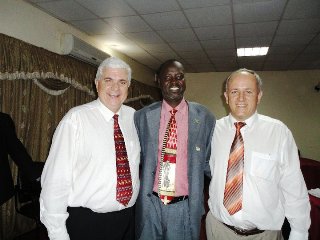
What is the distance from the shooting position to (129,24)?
473 centimetres

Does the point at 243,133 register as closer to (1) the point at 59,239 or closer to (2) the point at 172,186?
(2) the point at 172,186

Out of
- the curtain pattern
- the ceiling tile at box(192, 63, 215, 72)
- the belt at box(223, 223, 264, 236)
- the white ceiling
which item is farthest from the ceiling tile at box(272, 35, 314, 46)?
the belt at box(223, 223, 264, 236)

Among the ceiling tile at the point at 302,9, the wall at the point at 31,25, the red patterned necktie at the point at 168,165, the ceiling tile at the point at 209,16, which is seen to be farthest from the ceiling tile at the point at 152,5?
the red patterned necktie at the point at 168,165

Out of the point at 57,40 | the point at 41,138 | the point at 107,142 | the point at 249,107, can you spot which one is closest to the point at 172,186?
the point at 107,142

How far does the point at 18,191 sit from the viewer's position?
3.38 m

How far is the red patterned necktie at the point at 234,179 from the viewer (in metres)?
1.70

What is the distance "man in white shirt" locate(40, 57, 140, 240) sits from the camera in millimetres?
1602

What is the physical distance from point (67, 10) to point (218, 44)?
3217mm

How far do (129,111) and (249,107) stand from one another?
3.12 feet

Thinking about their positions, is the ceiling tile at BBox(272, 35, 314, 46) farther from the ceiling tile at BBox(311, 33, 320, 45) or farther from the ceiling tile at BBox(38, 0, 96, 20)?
the ceiling tile at BBox(38, 0, 96, 20)

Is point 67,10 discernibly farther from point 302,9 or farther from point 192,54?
→ point 302,9

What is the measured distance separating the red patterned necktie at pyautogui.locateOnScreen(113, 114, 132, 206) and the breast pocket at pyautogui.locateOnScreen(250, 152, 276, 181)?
827 mm

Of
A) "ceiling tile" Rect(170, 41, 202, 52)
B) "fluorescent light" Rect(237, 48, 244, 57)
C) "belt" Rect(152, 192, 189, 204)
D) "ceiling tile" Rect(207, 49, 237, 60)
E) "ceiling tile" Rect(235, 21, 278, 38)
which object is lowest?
"belt" Rect(152, 192, 189, 204)

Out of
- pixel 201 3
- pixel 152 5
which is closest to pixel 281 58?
pixel 201 3
